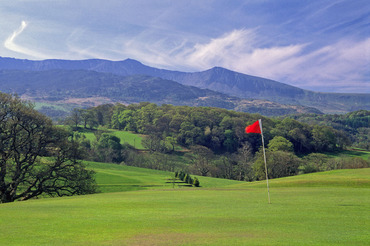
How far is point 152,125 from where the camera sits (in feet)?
448

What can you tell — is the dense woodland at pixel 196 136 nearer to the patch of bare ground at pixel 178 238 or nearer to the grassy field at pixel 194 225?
the grassy field at pixel 194 225

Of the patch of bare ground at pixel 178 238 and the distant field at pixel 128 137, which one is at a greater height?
the distant field at pixel 128 137

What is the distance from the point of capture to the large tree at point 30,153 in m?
31.8

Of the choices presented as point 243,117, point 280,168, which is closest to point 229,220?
point 280,168

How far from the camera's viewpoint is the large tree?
31781 millimetres

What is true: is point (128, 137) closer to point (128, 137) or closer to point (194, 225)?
point (128, 137)

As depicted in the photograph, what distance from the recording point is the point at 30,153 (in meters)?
34.5

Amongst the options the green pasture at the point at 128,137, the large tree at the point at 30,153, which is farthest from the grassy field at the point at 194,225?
the green pasture at the point at 128,137

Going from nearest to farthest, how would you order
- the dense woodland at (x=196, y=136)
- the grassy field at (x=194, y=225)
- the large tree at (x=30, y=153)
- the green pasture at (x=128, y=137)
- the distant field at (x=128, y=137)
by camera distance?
the grassy field at (x=194, y=225)
the large tree at (x=30, y=153)
the dense woodland at (x=196, y=136)
the green pasture at (x=128, y=137)
the distant field at (x=128, y=137)

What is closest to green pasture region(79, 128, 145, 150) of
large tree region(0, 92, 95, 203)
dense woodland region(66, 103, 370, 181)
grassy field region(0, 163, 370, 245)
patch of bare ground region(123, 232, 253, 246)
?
dense woodland region(66, 103, 370, 181)

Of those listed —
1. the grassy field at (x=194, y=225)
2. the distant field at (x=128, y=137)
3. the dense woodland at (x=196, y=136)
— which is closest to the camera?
the grassy field at (x=194, y=225)

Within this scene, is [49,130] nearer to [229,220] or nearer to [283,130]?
[229,220]

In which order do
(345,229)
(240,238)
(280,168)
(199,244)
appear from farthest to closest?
(280,168)
(345,229)
(240,238)
(199,244)

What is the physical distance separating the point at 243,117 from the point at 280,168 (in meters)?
80.5
